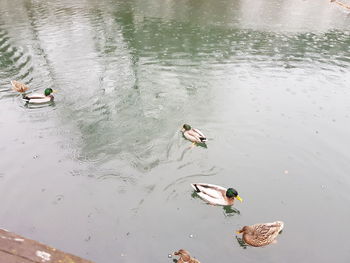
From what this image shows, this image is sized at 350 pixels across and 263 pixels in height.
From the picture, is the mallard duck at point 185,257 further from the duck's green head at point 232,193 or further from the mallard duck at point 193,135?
the mallard duck at point 193,135

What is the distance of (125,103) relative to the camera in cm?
1248

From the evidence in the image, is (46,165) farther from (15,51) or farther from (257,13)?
(257,13)

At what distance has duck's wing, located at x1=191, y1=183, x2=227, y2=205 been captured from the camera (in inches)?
313

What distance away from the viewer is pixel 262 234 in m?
6.82

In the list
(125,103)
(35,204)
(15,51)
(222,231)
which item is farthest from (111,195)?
(15,51)

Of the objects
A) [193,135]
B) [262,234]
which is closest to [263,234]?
[262,234]

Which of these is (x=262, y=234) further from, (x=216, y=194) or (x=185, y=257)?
(x=185, y=257)

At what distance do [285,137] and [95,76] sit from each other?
907cm

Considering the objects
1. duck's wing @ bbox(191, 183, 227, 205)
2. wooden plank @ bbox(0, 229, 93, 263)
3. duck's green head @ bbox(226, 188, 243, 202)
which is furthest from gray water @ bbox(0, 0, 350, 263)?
wooden plank @ bbox(0, 229, 93, 263)

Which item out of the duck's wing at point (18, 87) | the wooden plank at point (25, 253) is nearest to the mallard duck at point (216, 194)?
the wooden plank at point (25, 253)

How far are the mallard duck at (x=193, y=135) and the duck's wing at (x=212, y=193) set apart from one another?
2.12m

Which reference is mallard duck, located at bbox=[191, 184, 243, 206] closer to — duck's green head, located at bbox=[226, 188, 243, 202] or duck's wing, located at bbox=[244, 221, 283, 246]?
duck's green head, located at bbox=[226, 188, 243, 202]

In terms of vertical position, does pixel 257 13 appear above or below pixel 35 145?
below

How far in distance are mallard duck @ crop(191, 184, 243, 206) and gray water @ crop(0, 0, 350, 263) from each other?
0.25 meters
